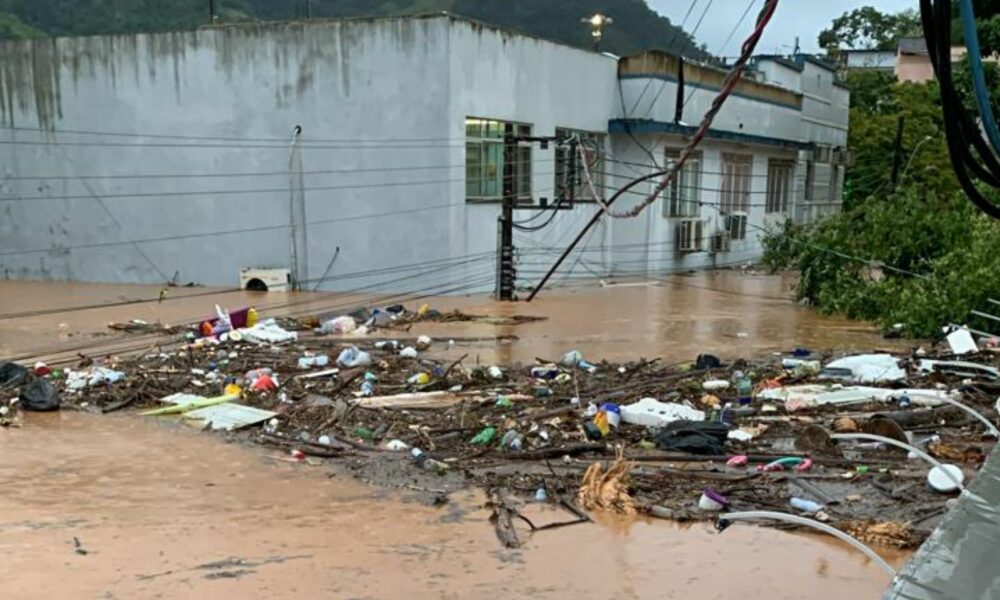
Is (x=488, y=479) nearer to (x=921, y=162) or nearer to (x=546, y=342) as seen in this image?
(x=546, y=342)

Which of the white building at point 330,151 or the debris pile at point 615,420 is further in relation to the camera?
the white building at point 330,151

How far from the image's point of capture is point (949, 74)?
303 cm

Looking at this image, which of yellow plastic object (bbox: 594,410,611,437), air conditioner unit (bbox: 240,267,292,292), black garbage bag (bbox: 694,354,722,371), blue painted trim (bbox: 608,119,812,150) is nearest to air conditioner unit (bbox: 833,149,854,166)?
blue painted trim (bbox: 608,119,812,150)

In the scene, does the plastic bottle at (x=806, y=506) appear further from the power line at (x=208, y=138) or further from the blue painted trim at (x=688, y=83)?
the blue painted trim at (x=688, y=83)

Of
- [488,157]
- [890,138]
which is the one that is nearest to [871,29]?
[890,138]

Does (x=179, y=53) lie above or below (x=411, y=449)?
above

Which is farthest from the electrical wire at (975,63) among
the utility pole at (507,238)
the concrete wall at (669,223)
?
the concrete wall at (669,223)

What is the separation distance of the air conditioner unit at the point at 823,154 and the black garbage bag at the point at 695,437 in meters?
25.1

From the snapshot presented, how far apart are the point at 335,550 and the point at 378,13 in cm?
3853

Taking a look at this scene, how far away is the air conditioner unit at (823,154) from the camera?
2966 cm

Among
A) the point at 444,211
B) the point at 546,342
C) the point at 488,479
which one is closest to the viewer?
the point at 488,479

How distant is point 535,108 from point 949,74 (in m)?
15.5

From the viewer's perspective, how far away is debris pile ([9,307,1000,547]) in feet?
17.3

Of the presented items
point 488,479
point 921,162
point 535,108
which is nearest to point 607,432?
point 488,479
